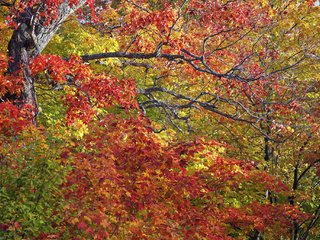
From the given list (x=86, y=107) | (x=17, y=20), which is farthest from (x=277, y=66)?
(x=17, y=20)

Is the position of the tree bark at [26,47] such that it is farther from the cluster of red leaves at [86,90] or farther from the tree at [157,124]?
the cluster of red leaves at [86,90]

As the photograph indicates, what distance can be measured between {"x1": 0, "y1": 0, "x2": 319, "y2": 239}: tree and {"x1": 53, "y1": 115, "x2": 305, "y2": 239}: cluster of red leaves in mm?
26

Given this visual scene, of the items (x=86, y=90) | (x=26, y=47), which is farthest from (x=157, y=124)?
(x=26, y=47)

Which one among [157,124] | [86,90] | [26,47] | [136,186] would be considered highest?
[26,47]

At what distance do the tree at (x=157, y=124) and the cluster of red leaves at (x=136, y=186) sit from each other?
1.0 inches

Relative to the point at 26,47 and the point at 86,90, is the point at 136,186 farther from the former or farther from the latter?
the point at 26,47

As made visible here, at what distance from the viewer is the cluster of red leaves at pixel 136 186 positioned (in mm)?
6316

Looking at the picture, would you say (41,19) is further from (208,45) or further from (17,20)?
(208,45)

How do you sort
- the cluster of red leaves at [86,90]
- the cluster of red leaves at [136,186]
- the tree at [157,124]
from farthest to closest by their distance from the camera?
1. the cluster of red leaves at [86,90]
2. the tree at [157,124]
3. the cluster of red leaves at [136,186]

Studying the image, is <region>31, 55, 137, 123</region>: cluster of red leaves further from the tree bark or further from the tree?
the tree bark

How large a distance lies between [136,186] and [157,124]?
334 centimetres

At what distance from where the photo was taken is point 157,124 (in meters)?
10.9

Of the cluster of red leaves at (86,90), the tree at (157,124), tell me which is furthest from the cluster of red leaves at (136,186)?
the cluster of red leaves at (86,90)

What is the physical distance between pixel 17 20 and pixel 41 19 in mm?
597
